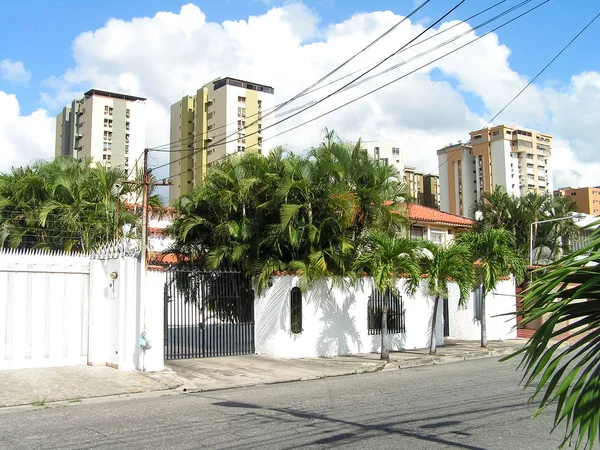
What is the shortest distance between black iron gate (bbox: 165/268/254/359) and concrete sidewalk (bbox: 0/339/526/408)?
0.39 meters

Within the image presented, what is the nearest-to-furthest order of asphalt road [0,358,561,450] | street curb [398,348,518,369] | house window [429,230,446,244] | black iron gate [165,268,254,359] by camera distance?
asphalt road [0,358,561,450], black iron gate [165,268,254,359], street curb [398,348,518,369], house window [429,230,446,244]

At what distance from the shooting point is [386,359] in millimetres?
16344

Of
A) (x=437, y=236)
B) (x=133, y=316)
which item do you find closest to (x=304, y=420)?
(x=133, y=316)

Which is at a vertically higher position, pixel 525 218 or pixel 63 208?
pixel 525 218

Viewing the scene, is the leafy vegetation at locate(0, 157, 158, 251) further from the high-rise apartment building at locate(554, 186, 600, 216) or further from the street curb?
the high-rise apartment building at locate(554, 186, 600, 216)

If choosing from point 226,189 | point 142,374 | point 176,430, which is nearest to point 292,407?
point 176,430

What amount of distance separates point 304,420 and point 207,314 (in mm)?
8040

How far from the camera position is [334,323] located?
17.5 meters

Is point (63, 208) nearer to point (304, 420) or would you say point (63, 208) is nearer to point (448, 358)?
point (448, 358)

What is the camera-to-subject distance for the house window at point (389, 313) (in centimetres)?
1838

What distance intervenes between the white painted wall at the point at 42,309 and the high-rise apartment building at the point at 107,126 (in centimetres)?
8714

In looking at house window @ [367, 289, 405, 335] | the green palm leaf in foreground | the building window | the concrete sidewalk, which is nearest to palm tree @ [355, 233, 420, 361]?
the concrete sidewalk

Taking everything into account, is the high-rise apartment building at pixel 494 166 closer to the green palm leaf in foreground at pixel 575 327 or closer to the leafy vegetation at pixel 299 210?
the leafy vegetation at pixel 299 210

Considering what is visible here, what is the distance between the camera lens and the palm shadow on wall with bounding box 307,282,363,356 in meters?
17.2
